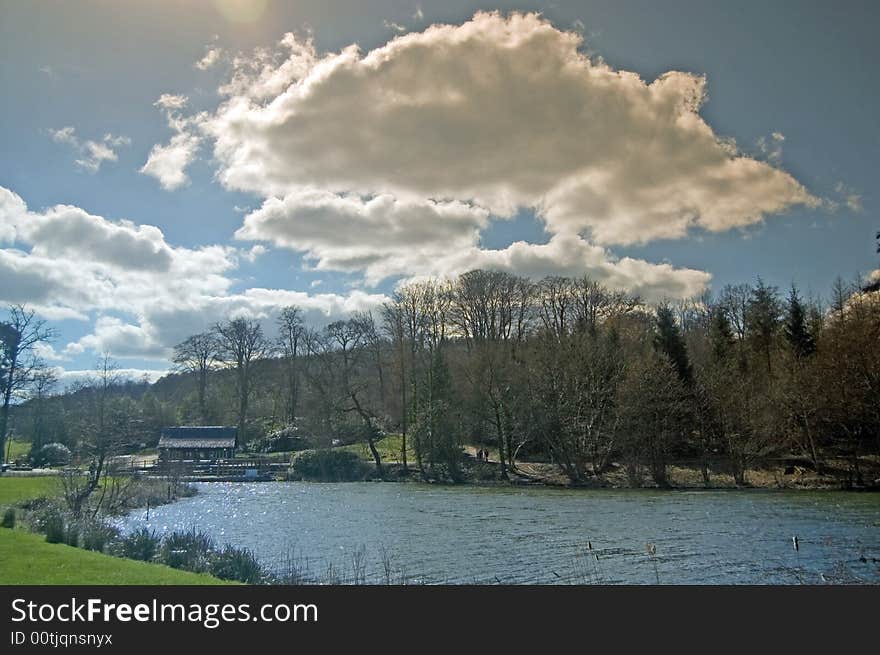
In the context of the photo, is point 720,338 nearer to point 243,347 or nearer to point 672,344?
point 672,344

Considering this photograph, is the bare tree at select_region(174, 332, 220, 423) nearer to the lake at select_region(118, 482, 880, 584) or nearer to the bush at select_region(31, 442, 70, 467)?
the bush at select_region(31, 442, 70, 467)

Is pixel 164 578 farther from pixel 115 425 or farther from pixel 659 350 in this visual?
pixel 659 350

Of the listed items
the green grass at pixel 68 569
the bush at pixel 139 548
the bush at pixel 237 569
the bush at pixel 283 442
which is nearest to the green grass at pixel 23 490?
the bush at pixel 139 548

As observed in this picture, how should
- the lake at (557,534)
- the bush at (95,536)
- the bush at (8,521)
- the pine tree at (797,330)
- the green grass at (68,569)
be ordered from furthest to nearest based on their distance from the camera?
the pine tree at (797,330)
the bush at (8,521)
the bush at (95,536)
the lake at (557,534)
the green grass at (68,569)

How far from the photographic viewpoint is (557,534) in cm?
2258

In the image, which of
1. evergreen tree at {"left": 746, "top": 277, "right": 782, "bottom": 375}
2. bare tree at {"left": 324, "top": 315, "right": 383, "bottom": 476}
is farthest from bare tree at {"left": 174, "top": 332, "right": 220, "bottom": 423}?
evergreen tree at {"left": 746, "top": 277, "right": 782, "bottom": 375}

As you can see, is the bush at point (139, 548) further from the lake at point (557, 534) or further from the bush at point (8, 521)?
the bush at point (8, 521)

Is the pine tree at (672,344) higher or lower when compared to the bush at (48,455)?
higher

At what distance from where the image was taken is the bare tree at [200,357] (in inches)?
2987

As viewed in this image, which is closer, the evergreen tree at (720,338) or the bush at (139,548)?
the bush at (139,548)

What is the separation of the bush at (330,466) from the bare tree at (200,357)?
Result: 2550cm

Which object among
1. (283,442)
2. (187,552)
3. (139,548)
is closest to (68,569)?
(187,552)
